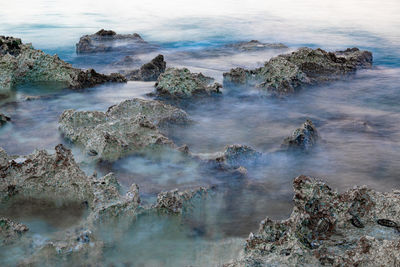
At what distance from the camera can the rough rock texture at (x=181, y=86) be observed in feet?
17.8

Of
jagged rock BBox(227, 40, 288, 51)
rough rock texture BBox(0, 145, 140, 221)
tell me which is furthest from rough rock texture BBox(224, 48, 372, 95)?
rough rock texture BBox(0, 145, 140, 221)

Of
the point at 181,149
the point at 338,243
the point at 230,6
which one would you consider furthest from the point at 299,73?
the point at 230,6

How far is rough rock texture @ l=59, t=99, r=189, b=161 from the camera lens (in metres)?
3.41

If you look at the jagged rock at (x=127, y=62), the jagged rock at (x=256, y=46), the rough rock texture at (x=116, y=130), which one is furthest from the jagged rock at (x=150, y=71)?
the jagged rock at (x=256, y=46)

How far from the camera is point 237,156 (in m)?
3.45

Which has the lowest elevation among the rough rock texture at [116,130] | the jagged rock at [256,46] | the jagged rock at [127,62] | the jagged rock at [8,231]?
the jagged rock at [8,231]

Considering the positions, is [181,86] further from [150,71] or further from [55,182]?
[55,182]

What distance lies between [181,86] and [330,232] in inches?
140

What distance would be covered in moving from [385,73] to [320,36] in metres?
5.74

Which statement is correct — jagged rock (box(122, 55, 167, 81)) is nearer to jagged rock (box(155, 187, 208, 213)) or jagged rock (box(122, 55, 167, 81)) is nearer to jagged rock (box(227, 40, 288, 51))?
jagged rock (box(227, 40, 288, 51))

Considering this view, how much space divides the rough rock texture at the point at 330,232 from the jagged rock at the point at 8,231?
1.25 m

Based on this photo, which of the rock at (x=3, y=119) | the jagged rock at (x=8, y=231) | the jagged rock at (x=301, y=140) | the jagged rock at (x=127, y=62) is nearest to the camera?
the jagged rock at (x=8, y=231)

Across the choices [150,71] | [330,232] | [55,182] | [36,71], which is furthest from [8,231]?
[150,71]

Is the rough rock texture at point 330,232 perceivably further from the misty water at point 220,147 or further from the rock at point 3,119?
the rock at point 3,119
